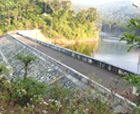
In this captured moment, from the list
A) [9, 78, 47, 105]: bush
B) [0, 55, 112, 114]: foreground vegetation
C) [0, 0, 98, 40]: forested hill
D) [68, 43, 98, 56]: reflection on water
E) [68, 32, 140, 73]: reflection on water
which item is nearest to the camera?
[0, 55, 112, 114]: foreground vegetation

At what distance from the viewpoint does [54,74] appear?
903 cm

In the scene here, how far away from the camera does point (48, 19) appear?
51469mm

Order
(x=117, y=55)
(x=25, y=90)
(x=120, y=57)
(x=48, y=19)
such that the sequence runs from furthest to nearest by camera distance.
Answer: (x=48, y=19) < (x=117, y=55) < (x=120, y=57) < (x=25, y=90)

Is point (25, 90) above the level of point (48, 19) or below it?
below

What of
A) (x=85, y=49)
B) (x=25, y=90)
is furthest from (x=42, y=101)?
(x=85, y=49)

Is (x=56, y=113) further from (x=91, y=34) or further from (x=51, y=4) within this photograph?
(x=51, y=4)

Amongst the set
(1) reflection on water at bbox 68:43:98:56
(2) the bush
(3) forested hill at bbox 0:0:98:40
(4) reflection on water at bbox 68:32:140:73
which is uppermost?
(3) forested hill at bbox 0:0:98:40

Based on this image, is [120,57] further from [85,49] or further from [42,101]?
[42,101]

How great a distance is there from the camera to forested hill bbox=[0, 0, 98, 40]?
48.9 m

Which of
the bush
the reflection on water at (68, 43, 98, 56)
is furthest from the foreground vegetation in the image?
the reflection on water at (68, 43, 98, 56)

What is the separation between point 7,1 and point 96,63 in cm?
5712

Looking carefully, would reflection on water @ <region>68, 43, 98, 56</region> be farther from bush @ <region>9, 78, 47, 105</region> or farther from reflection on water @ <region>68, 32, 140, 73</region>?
bush @ <region>9, 78, 47, 105</region>

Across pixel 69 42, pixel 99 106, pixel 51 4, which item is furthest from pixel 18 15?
pixel 99 106

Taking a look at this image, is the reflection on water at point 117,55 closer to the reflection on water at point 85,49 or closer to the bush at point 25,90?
the reflection on water at point 85,49
